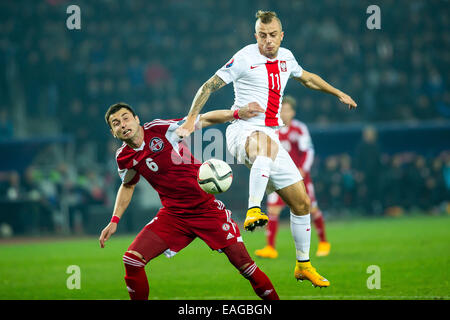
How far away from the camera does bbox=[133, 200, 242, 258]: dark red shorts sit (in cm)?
605

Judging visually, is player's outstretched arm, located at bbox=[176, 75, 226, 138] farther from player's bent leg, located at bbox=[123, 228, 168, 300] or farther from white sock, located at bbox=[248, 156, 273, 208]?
player's bent leg, located at bbox=[123, 228, 168, 300]

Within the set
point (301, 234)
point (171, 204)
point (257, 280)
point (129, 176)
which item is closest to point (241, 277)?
point (301, 234)

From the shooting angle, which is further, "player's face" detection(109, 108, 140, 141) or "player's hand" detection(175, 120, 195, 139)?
"player's face" detection(109, 108, 140, 141)

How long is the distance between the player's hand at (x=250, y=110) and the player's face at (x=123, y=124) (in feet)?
3.38

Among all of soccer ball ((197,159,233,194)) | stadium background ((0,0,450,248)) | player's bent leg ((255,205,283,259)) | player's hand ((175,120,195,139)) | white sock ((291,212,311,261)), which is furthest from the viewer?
stadium background ((0,0,450,248))

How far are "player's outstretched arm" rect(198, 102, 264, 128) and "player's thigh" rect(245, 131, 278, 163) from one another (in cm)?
20

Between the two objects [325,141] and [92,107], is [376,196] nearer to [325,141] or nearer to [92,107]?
[325,141]

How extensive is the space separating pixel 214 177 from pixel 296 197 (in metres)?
1.11

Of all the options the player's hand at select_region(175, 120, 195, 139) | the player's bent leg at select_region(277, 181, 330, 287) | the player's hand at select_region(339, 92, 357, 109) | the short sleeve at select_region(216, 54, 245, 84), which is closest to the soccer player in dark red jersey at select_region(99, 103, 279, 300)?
the player's hand at select_region(175, 120, 195, 139)

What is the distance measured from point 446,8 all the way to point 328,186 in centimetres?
860

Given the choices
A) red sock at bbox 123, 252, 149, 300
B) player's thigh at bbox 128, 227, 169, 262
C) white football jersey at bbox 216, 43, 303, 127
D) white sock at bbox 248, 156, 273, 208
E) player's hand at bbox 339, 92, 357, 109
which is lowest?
red sock at bbox 123, 252, 149, 300

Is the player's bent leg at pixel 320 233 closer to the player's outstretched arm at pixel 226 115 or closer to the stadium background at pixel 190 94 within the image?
the player's outstretched arm at pixel 226 115

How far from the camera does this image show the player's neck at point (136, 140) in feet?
20.0

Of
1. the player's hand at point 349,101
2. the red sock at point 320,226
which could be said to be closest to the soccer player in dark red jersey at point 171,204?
the player's hand at point 349,101
